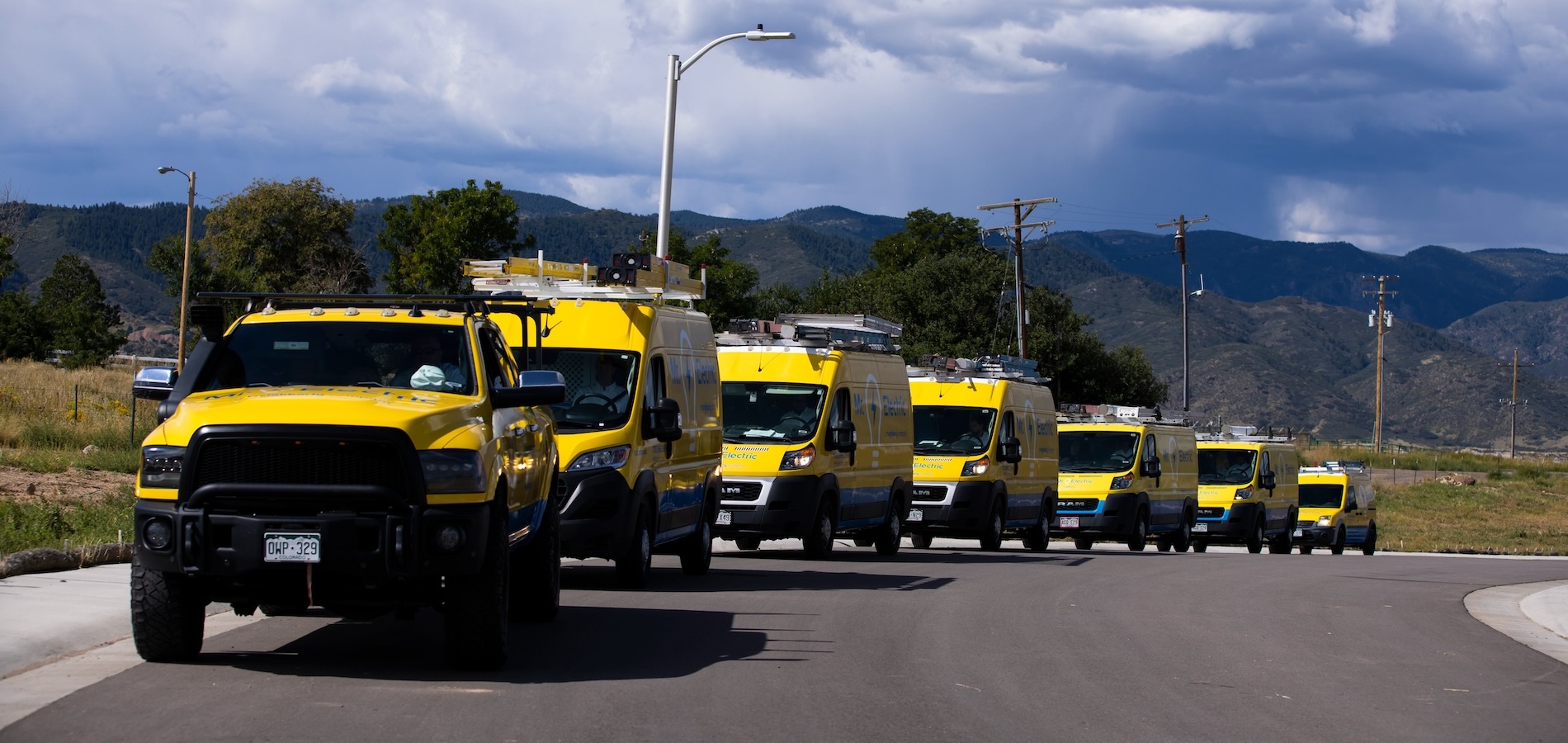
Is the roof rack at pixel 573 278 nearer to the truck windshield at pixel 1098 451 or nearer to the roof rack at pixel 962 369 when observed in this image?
the roof rack at pixel 962 369

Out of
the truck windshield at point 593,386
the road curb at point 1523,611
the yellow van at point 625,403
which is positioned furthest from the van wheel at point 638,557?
the road curb at point 1523,611

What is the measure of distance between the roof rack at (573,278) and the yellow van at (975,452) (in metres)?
8.43

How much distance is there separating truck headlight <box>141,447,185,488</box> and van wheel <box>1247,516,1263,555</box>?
28.8 m

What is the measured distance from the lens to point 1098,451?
29.3 m

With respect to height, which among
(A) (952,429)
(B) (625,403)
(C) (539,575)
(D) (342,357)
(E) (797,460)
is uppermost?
(D) (342,357)

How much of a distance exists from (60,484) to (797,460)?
40.7 ft

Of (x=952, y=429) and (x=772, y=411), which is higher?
(x=772, y=411)

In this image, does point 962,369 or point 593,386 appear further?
point 962,369

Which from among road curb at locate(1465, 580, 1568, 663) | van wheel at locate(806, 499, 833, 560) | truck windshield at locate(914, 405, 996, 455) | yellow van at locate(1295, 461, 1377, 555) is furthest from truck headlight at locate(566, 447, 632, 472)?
yellow van at locate(1295, 461, 1377, 555)

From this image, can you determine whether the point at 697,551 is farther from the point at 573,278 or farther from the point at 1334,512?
the point at 1334,512

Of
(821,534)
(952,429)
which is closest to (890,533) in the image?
(821,534)

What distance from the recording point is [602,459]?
1341 cm

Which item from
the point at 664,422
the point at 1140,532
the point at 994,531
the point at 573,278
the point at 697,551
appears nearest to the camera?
the point at 664,422

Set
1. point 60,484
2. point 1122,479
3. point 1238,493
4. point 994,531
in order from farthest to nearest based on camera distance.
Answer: point 1238,493 → point 1122,479 → point 994,531 → point 60,484
